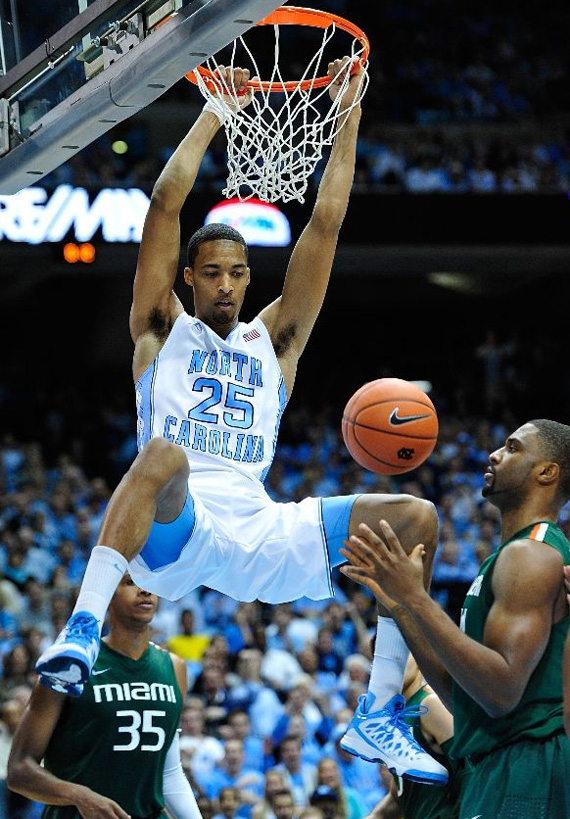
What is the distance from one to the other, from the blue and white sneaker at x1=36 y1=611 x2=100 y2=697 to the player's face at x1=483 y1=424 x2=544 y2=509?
1.40m

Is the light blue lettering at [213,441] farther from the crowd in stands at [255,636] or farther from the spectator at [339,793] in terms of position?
the spectator at [339,793]

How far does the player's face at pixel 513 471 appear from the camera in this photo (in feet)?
13.7

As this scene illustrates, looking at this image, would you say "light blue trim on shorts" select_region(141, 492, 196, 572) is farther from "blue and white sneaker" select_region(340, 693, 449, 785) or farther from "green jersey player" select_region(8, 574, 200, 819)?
"green jersey player" select_region(8, 574, 200, 819)

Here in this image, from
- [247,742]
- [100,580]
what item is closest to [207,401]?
[100,580]

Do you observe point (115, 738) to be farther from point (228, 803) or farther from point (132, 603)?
point (228, 803)

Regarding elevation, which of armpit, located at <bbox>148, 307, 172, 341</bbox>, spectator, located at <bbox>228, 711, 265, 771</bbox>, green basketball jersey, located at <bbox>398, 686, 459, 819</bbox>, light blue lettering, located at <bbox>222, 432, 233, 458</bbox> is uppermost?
armpit, located at <bbox>148, 307, 172, 341</bbox>

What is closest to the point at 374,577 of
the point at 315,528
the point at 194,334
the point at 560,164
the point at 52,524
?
the point at 315,528

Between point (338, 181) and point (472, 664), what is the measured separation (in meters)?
2.39

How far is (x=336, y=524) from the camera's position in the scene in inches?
185

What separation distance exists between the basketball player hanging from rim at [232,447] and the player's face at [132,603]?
79cm

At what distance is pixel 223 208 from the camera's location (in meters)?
14.5

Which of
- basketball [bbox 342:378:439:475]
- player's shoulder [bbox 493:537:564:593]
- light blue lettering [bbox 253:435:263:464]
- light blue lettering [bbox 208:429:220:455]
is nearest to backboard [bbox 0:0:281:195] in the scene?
light blue lettering [bbox 208:429:220:455]

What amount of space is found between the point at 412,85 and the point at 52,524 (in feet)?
31.2

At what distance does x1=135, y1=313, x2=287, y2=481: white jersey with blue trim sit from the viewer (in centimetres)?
477
